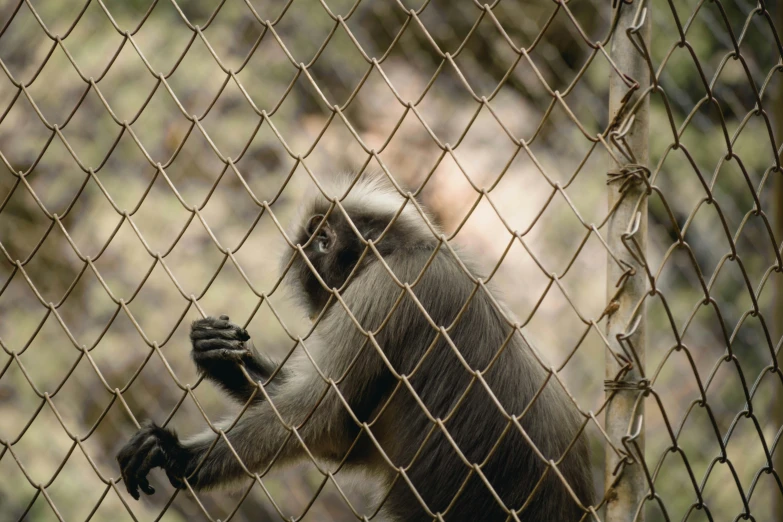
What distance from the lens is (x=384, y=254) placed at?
2291mm

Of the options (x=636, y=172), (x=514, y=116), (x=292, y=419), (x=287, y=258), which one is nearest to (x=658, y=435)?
(x=514, y=116)

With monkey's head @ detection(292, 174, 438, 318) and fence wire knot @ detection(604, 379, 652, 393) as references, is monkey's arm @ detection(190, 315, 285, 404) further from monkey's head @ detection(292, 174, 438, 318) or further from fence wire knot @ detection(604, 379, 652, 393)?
fence wire knot @ detection(604, 379, 652, 393)

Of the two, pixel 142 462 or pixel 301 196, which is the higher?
pixel 301 196

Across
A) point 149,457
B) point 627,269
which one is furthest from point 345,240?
point 627,269

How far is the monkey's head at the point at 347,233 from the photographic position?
2.33 m

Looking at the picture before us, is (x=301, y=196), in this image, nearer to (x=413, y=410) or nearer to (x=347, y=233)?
(x=347, y=233)

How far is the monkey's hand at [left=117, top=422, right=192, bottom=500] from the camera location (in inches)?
84.0

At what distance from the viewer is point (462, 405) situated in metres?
2.12

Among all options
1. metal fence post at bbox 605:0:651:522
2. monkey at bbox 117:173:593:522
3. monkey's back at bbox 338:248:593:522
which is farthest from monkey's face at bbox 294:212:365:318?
metal fence post at bbox 605:0:651:522

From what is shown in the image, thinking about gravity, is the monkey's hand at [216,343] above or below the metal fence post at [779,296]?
below

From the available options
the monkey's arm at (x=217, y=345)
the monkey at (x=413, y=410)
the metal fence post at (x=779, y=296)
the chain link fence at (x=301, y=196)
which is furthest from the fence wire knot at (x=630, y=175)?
the chain link fence at (x=301, y=196)

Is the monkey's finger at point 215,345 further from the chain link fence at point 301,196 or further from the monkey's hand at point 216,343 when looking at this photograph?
the chain link fence at point 301,196

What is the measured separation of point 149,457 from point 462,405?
737 mm

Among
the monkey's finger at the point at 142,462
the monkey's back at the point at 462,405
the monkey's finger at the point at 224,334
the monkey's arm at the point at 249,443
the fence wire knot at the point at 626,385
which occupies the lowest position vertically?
the monkey's finger at the point at 142,462
